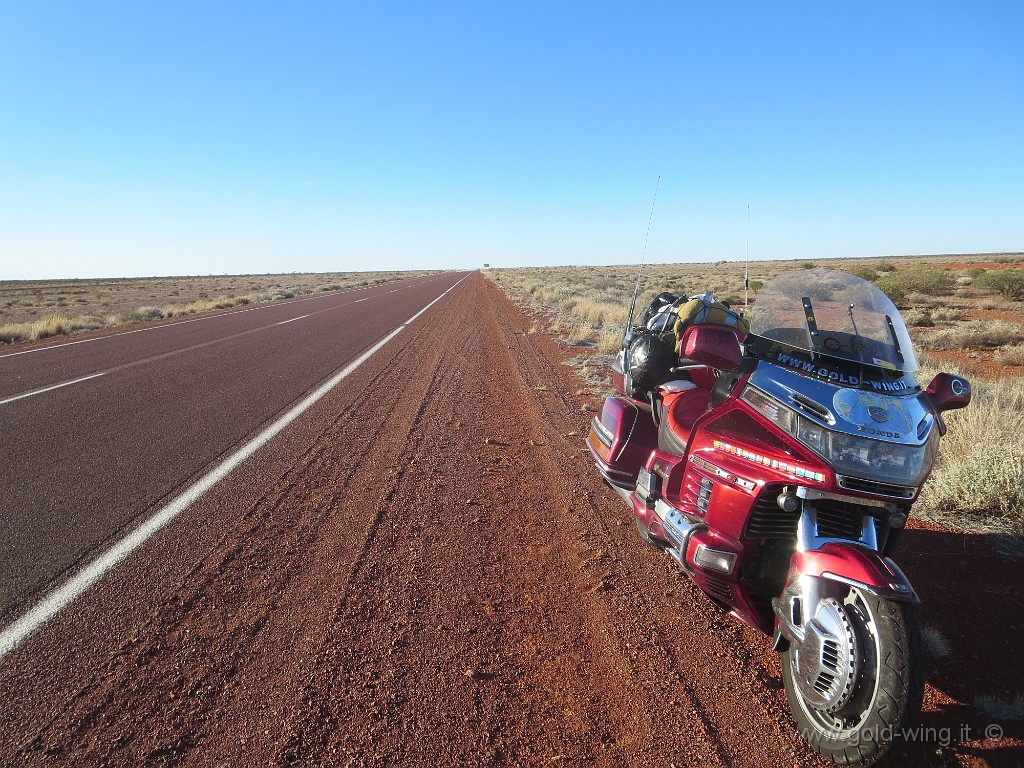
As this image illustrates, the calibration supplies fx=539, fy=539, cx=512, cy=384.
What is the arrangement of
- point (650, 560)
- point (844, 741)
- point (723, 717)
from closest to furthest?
point (844, 741)
point (723, 717)
point (650, 560)

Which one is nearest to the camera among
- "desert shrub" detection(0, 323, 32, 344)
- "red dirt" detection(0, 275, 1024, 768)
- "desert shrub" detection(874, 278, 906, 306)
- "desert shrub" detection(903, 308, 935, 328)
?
"red dirt" detection(0, 275, 1024, 768)

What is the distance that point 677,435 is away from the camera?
3.10 metres

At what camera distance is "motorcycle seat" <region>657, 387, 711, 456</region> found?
10.1 feet

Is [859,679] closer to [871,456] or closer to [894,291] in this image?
[871,456]

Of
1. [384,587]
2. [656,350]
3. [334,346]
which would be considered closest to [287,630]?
[384,587]

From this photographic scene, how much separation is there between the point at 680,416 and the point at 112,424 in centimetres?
587

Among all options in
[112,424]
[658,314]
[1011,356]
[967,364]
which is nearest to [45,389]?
[112,424]

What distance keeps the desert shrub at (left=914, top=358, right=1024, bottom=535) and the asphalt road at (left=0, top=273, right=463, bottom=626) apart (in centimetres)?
588

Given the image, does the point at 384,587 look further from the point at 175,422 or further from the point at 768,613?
the point at 175,422

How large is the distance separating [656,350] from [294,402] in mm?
4790

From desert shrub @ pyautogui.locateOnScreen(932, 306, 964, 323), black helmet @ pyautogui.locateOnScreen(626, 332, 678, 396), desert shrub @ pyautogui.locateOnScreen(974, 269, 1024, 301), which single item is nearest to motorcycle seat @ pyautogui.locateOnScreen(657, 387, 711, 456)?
black helmet @ pyautogui.locateOnScreen(626, 332, 678, 396)

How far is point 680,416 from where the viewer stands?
3191 mm

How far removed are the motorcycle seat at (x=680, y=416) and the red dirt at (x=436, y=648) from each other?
80 centimetres

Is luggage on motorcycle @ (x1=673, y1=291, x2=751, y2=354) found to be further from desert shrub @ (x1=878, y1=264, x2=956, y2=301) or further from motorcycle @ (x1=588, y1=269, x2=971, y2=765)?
desert shrub @ (x1=878, y1=264, x2=956, y2=301)
